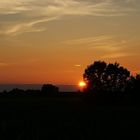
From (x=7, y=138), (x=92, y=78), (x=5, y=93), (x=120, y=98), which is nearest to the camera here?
(x=7, y=138)

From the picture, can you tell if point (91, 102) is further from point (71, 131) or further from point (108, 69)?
point (71, 131)

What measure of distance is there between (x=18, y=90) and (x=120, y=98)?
2016 inches

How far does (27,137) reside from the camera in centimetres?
2923

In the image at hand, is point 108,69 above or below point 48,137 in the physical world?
above

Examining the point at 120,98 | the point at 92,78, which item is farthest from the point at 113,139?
the point at 92,78

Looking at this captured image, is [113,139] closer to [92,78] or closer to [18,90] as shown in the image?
[92,78]

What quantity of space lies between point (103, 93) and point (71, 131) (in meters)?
60.7

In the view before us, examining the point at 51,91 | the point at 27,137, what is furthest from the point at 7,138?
the point at 51,91

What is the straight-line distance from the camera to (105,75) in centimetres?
11731

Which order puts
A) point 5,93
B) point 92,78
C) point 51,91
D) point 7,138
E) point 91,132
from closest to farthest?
point 7,138
point 91,132
point 92,78
point 5,93
point 51,91

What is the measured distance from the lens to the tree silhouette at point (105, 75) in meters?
112

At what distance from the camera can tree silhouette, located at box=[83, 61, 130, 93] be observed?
11231cm

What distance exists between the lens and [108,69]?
120688 millimetres

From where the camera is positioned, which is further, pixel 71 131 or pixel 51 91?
pixel 51 91
